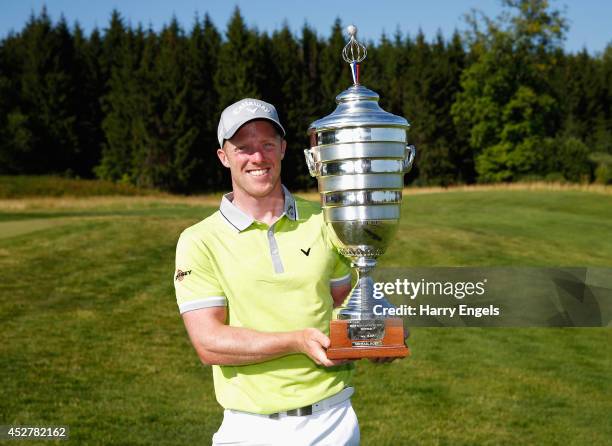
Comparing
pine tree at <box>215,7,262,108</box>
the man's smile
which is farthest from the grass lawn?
pine tree at <box>215,7,262,108</box>

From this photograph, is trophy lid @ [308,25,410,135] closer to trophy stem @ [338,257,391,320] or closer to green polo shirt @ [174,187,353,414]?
green polo shirt @ [174,187,353,414]

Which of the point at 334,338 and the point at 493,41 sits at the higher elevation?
the point at 493,41

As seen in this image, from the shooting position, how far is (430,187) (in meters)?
62.6

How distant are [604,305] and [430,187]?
4719 cm

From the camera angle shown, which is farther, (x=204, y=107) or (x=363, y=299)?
(x=204, y=107)

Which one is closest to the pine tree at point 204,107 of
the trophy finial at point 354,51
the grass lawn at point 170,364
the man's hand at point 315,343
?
the grass lawn at point 170,364

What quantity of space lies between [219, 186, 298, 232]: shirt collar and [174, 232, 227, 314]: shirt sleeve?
0.18 metres

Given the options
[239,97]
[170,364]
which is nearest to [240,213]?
[170,364]

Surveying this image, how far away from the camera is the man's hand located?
10.5ft

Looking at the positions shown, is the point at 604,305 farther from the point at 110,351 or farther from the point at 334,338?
the point at 334,338

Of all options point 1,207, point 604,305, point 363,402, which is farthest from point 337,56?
point 363,402

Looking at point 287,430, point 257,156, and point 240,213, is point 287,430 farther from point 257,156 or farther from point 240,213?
point 257,156

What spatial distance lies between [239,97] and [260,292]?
59828 mm

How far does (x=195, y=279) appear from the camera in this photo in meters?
3.49
